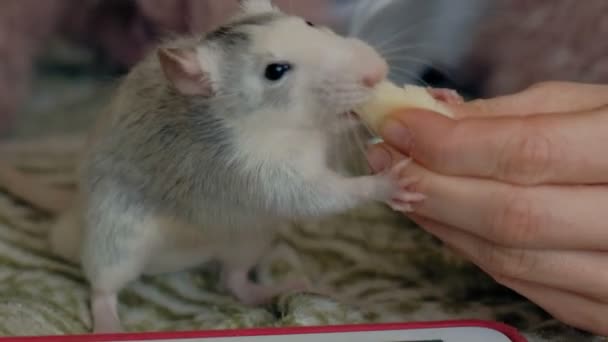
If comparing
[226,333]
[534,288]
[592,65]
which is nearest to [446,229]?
[534,288]

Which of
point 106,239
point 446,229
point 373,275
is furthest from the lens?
point 373,275

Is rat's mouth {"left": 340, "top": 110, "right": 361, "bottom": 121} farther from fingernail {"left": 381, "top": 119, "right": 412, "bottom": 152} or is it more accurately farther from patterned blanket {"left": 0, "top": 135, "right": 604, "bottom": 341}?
patterned blanket {"left": 0, "top": 135, "right": 604, "bottom": 341}

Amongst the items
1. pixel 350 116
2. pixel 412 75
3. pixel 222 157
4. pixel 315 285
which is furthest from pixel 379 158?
pixel 412 75

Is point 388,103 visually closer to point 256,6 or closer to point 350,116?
point 350,116

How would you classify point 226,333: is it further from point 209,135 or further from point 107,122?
point 107,122

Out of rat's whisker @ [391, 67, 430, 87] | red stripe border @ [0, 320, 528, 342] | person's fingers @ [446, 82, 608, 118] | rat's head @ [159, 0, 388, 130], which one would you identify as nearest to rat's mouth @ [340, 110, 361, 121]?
rat's head @ [159, 0, 388, 130]
